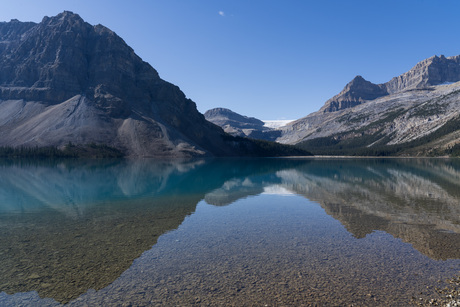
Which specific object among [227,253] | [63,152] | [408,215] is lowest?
[408,215]

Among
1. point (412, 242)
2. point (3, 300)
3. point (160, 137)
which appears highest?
point (160, 137)

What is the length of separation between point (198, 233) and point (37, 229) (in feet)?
42.7

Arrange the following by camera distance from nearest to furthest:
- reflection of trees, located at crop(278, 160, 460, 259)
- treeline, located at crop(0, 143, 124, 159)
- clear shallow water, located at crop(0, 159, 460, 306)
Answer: clear shallow water, located at crop(0, 159, 460, 306), reflection of trees, located at crop(278, 160, 460, 259), treeline, located at crop(0, 143, 124, 159)

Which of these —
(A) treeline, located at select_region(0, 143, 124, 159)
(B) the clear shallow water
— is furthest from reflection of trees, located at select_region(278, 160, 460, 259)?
(A) treeline, located at select_region(0, 143, 124, 159)

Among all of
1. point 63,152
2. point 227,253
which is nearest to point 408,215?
point 227,253

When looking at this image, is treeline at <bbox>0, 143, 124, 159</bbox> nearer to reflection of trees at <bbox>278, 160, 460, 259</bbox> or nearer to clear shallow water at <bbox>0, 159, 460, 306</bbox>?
clear shallow water at <bbox>0, 159, 460, 306</bbox>

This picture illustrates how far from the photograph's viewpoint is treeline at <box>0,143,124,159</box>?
14850 cm

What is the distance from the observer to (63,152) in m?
152

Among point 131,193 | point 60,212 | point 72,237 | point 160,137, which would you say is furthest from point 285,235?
point 160,137

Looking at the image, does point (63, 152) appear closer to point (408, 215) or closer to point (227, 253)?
point (227, 253)

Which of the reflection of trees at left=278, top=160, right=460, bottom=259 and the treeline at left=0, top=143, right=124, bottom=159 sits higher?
the treeline at left=0, top=143, right=124, bottom=159

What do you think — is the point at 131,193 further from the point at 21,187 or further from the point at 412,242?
the point at 412,242

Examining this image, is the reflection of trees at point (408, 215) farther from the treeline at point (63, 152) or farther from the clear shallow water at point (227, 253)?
the treeline at point (63, 152)

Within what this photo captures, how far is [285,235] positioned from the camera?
19.9 m
